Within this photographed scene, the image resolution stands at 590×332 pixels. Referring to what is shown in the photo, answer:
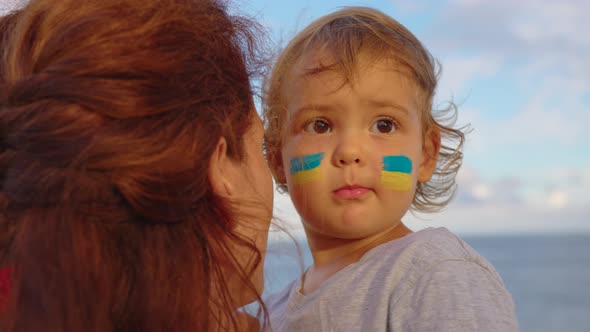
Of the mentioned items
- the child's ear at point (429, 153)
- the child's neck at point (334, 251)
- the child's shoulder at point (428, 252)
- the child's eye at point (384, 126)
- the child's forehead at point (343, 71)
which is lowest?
the child's neck at point (334, 251)

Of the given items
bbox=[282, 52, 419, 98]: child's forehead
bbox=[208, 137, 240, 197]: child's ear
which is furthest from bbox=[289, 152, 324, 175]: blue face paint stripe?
bbox=[208, 137, 240, 197]: child's ear

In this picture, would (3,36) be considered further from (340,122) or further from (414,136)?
(414,136)

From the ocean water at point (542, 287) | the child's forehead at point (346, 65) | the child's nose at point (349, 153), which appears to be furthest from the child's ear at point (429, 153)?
the ocean water at point (542, 287)

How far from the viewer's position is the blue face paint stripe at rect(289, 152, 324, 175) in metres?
2.21

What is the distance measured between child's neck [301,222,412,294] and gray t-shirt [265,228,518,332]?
0.47ft

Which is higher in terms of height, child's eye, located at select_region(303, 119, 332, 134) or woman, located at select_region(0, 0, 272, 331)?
woman, located at select_region(0, 0, 272, 331)

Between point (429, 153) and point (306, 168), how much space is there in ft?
1.85

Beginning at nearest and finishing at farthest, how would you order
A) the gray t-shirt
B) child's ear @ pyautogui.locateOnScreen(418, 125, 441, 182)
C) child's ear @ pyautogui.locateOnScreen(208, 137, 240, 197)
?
child's ear @ pyautogui.locateOnScreen(208, 137, 240, 197)
the gray t-shirt
child's ear @ pyautogui.locateOnScreen(418, 125, 441, 182)

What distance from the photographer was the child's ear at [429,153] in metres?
2.48

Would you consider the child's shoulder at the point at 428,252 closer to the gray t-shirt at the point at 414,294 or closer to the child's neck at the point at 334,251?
the gray t-shirt at the point at 414,294

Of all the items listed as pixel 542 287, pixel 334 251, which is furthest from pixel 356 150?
pixel 542 287

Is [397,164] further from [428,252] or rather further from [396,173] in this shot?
[428,252]

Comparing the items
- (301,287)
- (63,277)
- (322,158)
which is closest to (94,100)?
(63,277)

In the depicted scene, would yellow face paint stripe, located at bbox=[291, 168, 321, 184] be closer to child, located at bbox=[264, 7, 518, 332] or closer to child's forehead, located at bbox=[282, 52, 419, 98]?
child, located at bbox=[264, 7, 518, 332]
